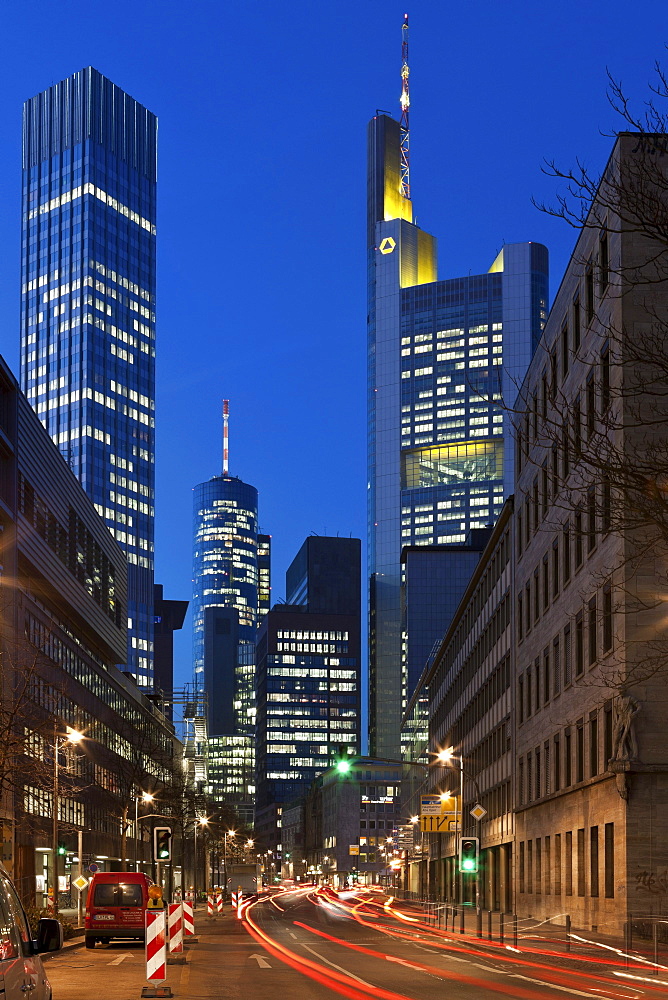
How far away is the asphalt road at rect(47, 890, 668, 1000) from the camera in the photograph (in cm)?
2369

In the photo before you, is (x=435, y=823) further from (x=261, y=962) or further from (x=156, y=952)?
(x=156, y=952)

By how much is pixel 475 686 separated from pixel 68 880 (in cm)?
2981

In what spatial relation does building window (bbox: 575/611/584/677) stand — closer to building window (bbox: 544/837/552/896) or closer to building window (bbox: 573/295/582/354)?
building window (bbox: 544/837/552/896)

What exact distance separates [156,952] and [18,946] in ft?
42.0

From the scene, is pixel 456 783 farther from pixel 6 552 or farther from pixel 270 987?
pixel 270 987

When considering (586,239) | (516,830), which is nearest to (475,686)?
(516,830)

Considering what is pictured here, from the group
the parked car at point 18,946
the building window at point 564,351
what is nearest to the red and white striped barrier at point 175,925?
the parked car at point 18,946

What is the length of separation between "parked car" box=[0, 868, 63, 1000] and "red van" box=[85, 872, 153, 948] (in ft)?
99.7

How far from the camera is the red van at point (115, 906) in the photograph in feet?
135

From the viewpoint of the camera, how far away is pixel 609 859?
1793 inches

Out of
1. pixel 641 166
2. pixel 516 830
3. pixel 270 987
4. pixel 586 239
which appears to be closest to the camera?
pixel 641 166

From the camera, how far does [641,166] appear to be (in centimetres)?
2131

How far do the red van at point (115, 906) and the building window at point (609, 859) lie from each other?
48.8 ft

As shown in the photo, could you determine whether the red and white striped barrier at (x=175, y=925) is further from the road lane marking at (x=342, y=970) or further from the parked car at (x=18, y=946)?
the parked car at (x=18, y=946)
